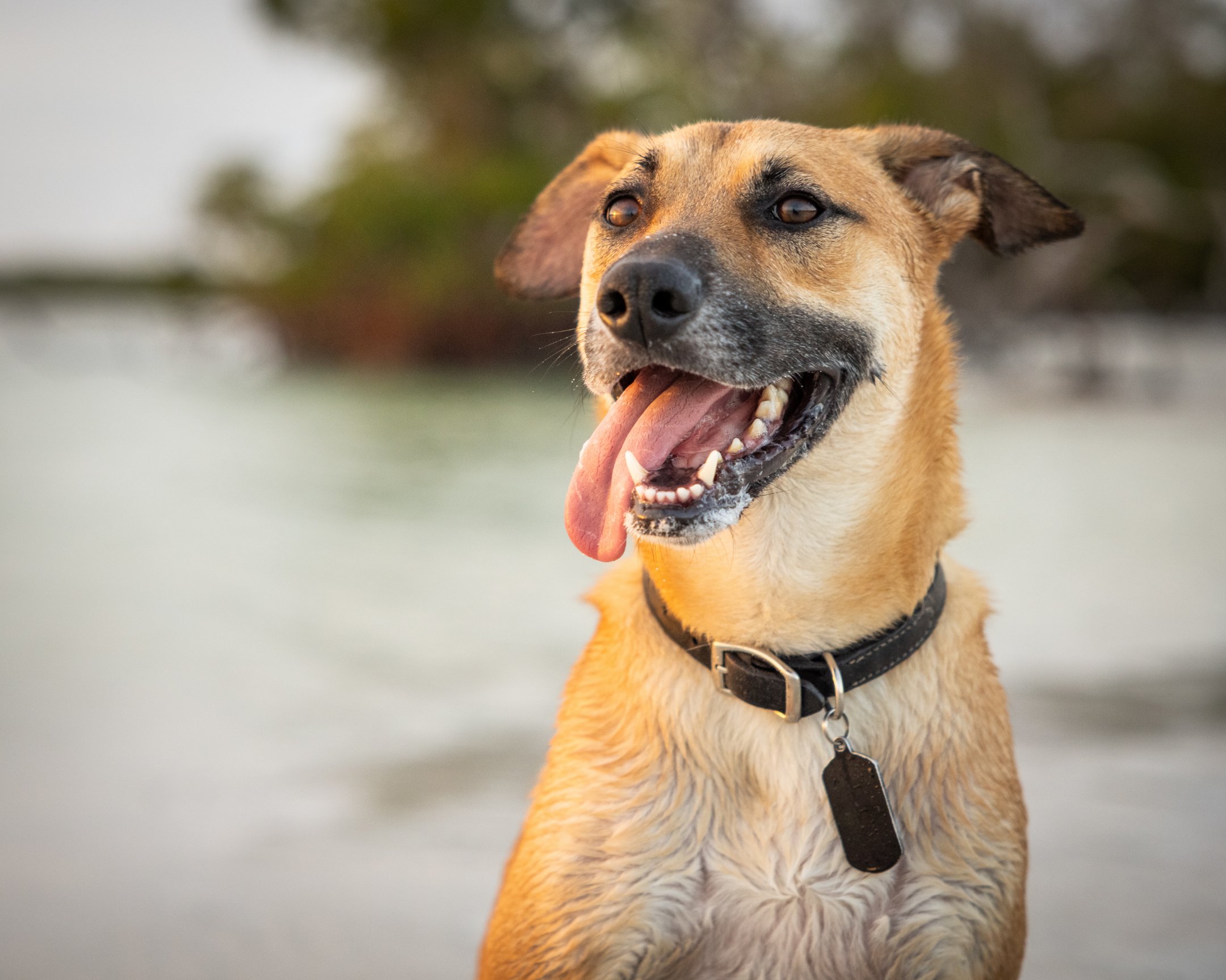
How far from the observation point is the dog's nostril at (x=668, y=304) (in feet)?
6.47

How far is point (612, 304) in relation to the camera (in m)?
2.00

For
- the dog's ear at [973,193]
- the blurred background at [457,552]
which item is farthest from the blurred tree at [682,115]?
the dog's ear at [973,193]

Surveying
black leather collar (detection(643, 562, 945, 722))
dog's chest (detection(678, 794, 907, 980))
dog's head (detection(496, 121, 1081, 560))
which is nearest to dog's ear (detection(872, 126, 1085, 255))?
dog's head (detection(496, 121, 1081, 560))

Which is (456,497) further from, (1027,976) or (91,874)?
(1027,976)

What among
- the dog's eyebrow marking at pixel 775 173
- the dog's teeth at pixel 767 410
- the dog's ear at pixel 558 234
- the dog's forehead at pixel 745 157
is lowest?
the dog's teeth at pixel 767 410

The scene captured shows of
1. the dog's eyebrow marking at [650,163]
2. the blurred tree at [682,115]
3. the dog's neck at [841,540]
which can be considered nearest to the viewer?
the dog's neck at [841,540]

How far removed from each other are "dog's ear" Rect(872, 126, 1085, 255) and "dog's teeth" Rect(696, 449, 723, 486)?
2.89ft

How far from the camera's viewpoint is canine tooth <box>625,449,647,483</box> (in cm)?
202

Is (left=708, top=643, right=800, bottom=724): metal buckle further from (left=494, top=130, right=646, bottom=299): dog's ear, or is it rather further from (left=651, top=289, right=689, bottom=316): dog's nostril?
(left=494, top=130, right=646, bottom=299): dog's ear

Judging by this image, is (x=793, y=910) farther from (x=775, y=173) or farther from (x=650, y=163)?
(x=650, y=163)

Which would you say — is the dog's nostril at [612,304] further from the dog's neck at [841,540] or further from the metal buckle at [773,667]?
the metal buckle at [773,667]

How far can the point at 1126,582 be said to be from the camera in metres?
6.12

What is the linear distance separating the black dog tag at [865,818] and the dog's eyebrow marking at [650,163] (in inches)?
50.4

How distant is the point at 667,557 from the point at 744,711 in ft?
1.08
